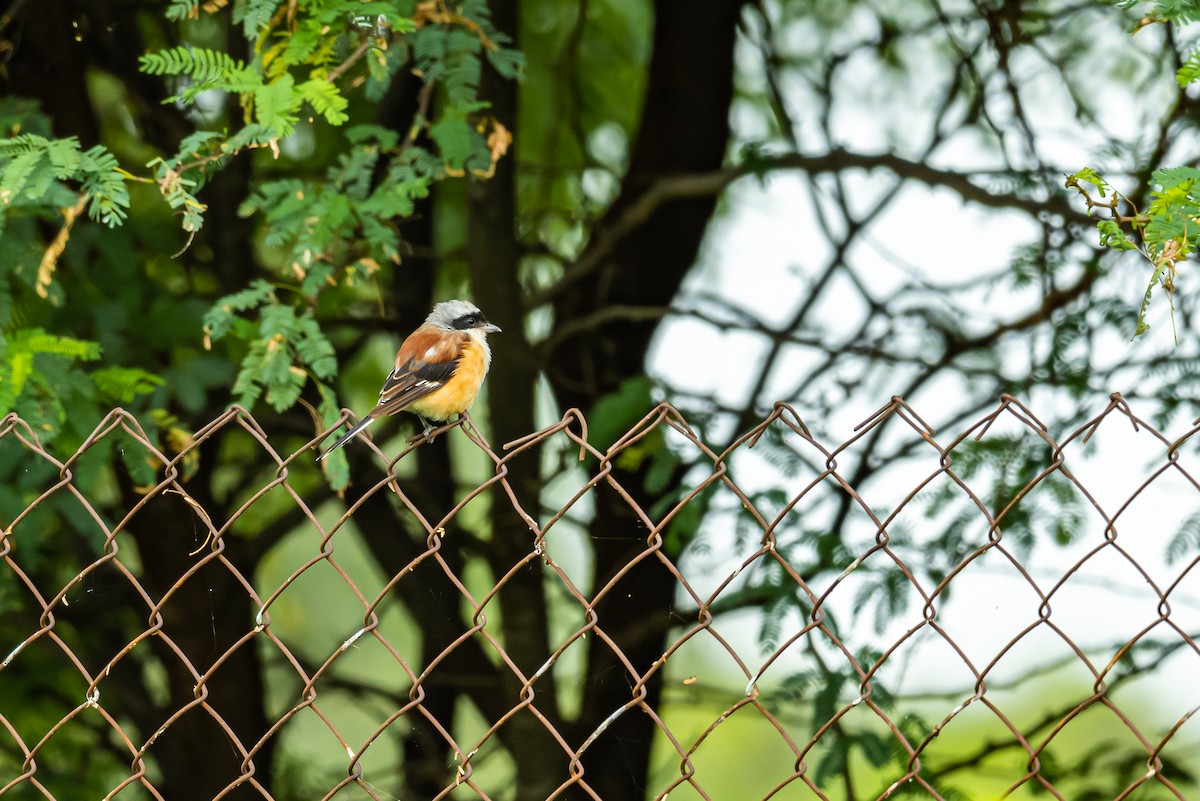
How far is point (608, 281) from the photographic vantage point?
5.76 metres

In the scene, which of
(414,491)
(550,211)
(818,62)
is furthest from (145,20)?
(818,62)

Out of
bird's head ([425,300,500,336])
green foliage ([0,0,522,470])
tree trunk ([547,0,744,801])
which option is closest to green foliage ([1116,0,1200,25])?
green foliage ([0,0,522,470])

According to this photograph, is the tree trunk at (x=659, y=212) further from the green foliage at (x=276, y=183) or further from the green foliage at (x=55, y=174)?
the green foliage at (x=55, y=174)

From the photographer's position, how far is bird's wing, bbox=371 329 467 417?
379 cm

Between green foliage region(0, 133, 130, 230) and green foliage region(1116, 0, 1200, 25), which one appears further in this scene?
green foliage region(0, 133, 130, 230)

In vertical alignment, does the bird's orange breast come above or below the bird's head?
below

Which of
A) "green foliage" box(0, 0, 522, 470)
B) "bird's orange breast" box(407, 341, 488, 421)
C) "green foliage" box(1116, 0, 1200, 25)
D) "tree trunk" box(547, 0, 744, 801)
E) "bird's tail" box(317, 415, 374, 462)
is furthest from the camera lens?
"tree trunk" box(547, 0, 744, 801)

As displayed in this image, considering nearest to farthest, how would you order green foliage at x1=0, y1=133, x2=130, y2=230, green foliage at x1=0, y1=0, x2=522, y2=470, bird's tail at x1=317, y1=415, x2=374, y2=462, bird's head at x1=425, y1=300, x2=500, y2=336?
bird's tail at x1=317, y1=415, x2=374, y2=462 < green foliage at x1=0, y1=133, x2=130, y2=230 < green foliage at x1=0, y1=0, x2=522, y2=470 < bird's head at x1=425, y1=300, x2=500, y2=336

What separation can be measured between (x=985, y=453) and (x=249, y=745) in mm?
3498

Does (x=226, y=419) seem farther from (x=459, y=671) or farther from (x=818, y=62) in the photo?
(x=818, y=62)

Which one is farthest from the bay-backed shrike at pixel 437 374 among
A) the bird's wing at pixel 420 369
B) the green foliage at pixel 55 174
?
the green foliage at pixel 55 174

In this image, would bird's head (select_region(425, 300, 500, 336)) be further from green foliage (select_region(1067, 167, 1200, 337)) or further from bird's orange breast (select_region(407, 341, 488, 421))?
green foliage (select_region(1067, 167, 1200, 337))

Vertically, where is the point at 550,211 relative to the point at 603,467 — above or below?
above

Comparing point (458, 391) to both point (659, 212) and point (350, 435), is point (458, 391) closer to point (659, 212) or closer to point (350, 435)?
point (350, 435)
